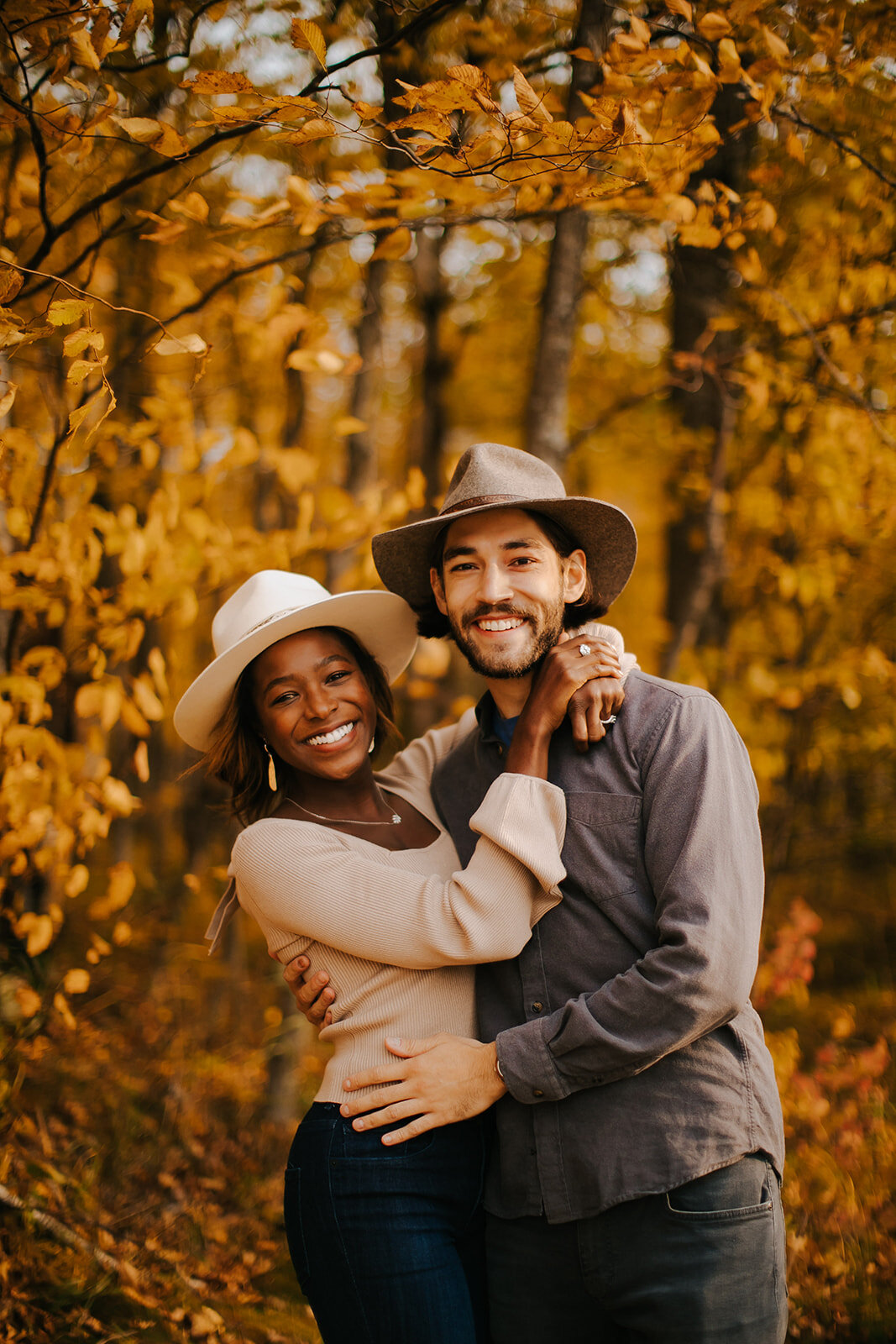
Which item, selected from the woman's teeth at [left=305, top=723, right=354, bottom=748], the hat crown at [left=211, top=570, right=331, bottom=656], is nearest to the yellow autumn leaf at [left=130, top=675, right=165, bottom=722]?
the hat crown at [left=211, top=570, right=331, bottom=656]

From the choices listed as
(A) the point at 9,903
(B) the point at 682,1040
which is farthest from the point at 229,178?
(B) the point at 682,1040

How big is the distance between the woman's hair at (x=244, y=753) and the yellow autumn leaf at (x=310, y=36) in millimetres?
1370

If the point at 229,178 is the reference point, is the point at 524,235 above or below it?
below

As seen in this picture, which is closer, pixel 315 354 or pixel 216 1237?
pixel 315 354

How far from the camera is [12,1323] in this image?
280 centimetres

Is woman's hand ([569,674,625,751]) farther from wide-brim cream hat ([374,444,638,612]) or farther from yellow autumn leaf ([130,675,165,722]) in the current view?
yellow autumn leaf ([130,675,165,722])

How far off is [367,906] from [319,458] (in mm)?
3259

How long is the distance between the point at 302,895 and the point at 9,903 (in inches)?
75.2

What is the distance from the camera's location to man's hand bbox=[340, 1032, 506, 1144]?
2.01 m

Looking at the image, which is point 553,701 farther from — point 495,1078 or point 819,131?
point 819,131

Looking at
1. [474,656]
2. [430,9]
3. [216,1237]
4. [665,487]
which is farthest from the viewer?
[665,487]

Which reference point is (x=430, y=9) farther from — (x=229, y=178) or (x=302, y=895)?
(x=229, y=178)

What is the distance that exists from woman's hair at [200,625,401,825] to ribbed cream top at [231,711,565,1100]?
360 mm

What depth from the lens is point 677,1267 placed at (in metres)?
1.86
